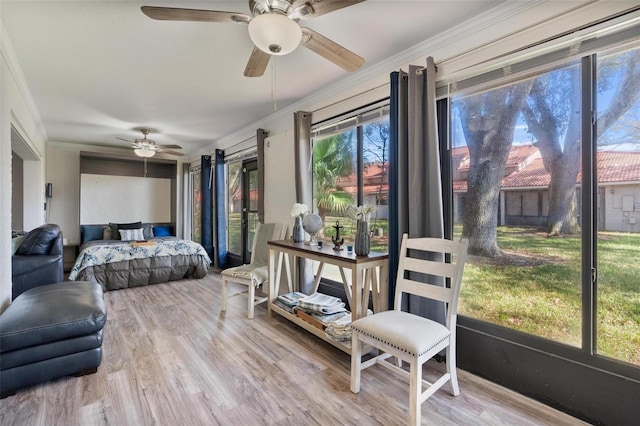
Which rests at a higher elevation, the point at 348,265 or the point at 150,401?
the point at 348,265

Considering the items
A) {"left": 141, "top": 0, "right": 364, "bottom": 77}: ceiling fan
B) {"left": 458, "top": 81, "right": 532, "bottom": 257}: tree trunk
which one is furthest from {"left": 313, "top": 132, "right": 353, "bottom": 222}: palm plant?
{"left": 141, "top": 0, "right": 364, "bottom": 77}: ceiling fan

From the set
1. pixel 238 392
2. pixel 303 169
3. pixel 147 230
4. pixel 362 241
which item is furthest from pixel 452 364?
pixel 147 230

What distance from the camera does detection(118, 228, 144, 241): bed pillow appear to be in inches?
221

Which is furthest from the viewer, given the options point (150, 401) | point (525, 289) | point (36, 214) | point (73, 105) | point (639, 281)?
point (36, 214)

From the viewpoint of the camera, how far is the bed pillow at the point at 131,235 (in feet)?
18.4

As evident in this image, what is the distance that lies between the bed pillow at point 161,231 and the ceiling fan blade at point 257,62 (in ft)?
17.5

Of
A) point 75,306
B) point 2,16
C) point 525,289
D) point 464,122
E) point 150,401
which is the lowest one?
point 150,401

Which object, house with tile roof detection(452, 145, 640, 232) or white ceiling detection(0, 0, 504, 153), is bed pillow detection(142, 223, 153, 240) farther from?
house with tile roof detection(452, 145, 640, 232)

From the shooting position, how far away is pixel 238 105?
382cm

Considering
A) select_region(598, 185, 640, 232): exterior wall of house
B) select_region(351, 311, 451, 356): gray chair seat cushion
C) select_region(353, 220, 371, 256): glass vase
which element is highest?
select_region(598, 185, 640, 232): exterior wall of house

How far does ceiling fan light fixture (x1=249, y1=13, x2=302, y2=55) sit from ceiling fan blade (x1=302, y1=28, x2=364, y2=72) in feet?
0.65

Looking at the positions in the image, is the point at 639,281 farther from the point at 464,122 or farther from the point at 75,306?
the point at 75,306

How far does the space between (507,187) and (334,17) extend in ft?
5.44

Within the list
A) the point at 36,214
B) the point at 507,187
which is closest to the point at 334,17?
the point at 507,187
